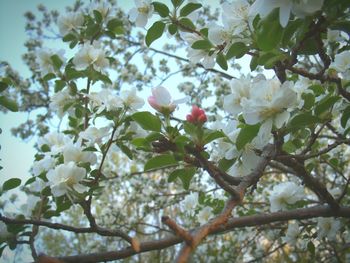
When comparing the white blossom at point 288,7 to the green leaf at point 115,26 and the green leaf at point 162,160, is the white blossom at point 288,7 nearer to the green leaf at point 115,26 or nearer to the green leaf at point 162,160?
the green leaf at point 162,160

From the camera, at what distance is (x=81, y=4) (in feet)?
9.21

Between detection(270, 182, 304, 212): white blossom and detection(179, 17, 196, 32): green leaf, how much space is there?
2.80ft

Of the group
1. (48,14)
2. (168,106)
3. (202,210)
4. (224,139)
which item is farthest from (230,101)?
(48,14)

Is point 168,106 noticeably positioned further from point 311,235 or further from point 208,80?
point 208,80

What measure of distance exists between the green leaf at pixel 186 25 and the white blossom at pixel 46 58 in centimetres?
69

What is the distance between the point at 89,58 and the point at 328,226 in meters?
1.47

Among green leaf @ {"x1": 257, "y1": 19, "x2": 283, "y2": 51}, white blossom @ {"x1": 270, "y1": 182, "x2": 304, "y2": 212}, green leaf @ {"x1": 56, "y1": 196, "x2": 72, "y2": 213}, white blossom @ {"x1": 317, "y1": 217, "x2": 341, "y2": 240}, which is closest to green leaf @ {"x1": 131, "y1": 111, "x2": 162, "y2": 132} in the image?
green leaf @ {"x1": 257, "y1": 19, "x2": 283, "y2": 51}

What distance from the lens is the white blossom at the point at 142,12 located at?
4.12 ft

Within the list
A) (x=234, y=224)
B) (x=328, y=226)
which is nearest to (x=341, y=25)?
(x=234, y=224)

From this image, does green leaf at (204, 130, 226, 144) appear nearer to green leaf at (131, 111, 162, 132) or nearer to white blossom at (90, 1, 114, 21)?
green leaf at (131, 111, 162, 132)

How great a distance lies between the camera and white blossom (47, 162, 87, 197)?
110cm

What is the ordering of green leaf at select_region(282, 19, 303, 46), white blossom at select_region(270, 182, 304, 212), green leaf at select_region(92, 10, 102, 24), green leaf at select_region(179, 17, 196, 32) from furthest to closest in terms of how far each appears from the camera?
green leaf at select_region(92, 10, 102, 24)
white blossom at select_region(270, 182, 304, 212)
green leaf at select_region(179, 17, 196, 32)
green leaf at select_region(282, 19, 303, 46)

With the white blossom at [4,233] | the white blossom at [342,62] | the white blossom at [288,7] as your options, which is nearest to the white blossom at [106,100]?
the white blossom at [4,233]

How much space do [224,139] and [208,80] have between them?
2.60m
